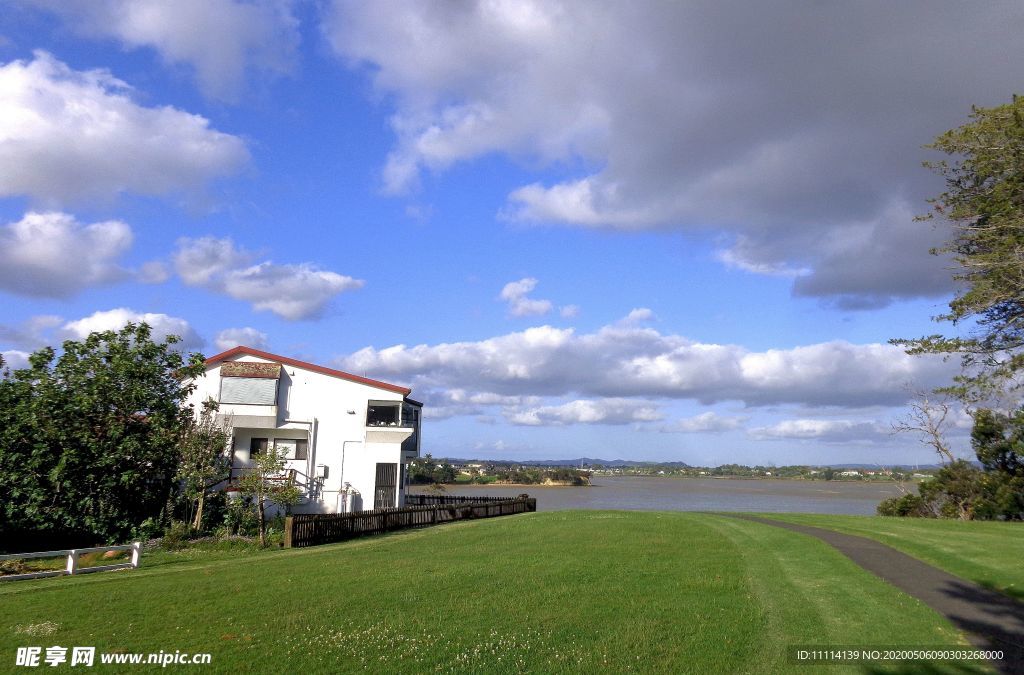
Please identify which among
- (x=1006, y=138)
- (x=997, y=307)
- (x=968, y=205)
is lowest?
(x=997, y=307)

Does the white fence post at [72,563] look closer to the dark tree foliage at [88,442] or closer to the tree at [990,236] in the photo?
the dark tree foliage at [88,442]

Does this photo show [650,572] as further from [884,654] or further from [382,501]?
[382,501]

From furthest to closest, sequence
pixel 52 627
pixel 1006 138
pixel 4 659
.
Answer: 1. pixel 1006 138
2. pixel 52 627
3. pixel 4 659

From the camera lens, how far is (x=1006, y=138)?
72.4 ft

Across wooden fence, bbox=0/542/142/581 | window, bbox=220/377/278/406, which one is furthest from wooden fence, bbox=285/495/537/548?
window, bbox=220/377/278/406

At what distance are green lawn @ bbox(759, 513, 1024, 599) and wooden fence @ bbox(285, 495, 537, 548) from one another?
15.4 meters

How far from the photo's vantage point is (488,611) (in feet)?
36.1

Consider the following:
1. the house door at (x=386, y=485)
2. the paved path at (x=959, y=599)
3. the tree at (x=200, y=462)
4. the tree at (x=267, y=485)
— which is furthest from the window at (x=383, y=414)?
the paved path at (x=959, y=599)

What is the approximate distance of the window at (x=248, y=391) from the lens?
32.5 m

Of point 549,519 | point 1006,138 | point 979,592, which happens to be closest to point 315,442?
point 549,519

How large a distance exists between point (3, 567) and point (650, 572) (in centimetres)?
1543

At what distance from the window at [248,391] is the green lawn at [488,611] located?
49.2 ft

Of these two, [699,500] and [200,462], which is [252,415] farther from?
[699,500]

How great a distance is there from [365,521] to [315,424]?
8661 millimetres
